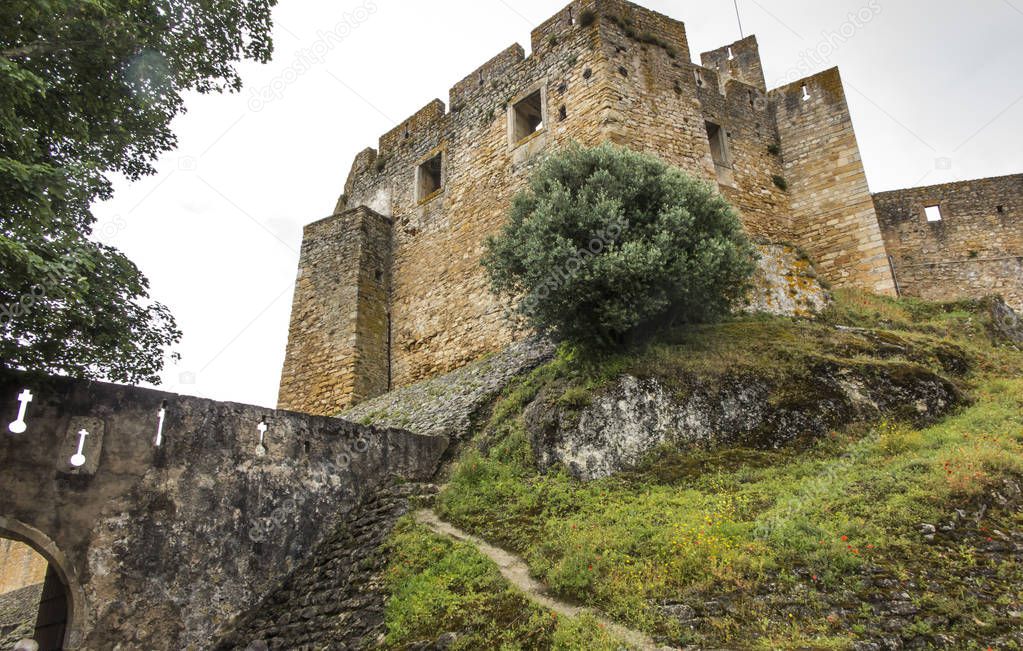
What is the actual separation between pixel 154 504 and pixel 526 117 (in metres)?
12.9

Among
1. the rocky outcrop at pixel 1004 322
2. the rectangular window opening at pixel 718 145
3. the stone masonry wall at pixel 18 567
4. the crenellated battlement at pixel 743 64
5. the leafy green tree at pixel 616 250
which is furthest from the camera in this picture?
the stone masonry wall at pixel 18 567

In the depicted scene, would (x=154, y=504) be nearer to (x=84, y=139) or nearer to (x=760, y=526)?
(x=84, y=139)

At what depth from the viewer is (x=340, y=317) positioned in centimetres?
1853

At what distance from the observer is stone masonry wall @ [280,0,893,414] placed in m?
15.7

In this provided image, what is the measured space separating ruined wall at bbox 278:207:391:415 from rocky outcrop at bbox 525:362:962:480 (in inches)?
352

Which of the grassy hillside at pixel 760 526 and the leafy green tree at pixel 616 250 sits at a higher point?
the leafy green tree at pixel 616 250

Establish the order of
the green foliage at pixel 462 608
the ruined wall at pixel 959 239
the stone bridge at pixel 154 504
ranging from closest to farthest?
the green foliage at pixel 462 608, the stone bridge at pixel 154 504, the ruined wall at pixel 959 239

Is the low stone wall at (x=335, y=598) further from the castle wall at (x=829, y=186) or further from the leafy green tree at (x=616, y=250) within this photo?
the castle wall at (x=829, y=186)

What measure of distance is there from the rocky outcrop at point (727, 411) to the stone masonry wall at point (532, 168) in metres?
5.68

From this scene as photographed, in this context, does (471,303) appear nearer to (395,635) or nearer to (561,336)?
(561,336)

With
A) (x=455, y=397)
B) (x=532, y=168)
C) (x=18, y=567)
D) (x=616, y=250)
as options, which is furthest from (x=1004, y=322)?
(x=18, y=567)

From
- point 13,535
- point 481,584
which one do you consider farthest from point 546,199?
point 13,535

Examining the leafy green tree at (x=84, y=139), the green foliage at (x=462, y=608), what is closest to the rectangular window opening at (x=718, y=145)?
the leafy green tree at (x=84, y=139)

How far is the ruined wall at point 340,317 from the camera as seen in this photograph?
17.9 metres
